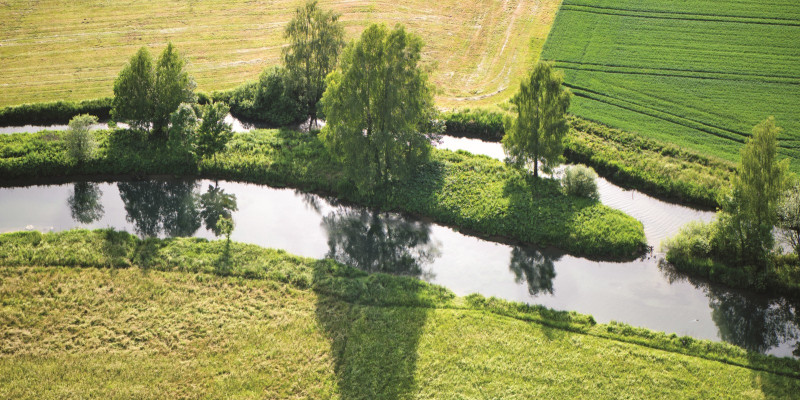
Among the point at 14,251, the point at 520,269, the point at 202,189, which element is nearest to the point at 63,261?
the point at 14,251

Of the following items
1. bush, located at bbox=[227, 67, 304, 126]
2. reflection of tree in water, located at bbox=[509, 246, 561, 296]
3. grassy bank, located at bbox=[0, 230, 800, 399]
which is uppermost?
bush, located at bbox=[227, 67, 304, 126]

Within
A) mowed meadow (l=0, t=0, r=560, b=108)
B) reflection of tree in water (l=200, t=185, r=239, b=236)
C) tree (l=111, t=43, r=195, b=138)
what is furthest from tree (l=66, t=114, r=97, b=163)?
mowed meadow (l=0, t=0, r=560, b=108)

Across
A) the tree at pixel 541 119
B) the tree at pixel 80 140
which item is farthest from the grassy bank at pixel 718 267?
the tree at pixel 80 140

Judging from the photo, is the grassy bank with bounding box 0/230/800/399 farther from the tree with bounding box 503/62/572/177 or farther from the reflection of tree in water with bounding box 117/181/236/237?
the tree with bounding box 503/62/572/177

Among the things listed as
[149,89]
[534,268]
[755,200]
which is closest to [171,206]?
[149,89]

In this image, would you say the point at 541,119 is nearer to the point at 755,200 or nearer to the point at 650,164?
the point at 650,164

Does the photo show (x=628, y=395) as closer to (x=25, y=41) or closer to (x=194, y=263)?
(x=194, y=263)
